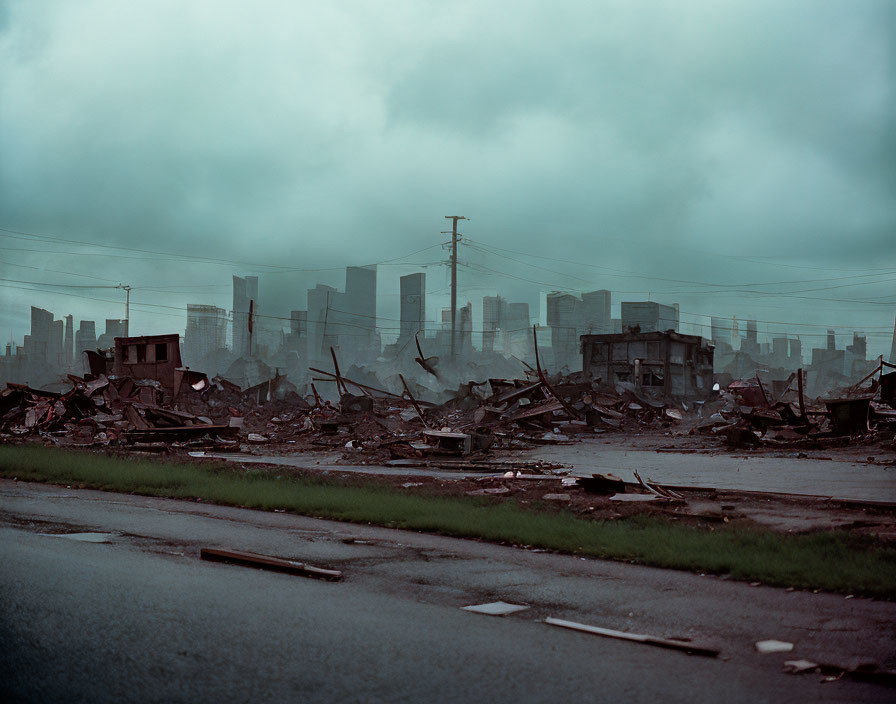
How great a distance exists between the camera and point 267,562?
7414mm

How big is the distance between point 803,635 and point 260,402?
41.5 m

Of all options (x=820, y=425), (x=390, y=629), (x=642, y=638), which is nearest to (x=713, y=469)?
(x=820, y=425)

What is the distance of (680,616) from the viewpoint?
19.0 ft

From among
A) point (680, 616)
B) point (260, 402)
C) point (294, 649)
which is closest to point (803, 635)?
point (680, 616)

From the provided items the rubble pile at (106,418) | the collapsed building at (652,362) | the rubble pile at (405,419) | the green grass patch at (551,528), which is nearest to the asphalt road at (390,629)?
the green grass patch at (551,528)

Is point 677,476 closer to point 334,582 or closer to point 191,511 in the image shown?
point 191,511

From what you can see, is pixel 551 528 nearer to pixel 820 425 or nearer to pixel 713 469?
pixel 713 469

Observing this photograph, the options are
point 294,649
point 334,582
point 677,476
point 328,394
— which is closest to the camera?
point 294,649

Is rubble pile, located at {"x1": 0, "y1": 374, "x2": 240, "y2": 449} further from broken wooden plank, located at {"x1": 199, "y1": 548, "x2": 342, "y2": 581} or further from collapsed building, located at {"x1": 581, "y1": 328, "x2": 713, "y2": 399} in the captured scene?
collapsed building, located at {"x1": 581, "y1": 328, "x2": 713, "y2": 399}

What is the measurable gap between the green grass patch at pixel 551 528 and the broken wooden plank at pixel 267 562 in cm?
295

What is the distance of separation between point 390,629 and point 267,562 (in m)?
2.60

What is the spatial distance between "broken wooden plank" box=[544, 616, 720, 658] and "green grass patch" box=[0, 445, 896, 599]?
2.55m

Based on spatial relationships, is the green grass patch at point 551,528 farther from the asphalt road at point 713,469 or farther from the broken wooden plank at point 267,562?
the asphalt road at point 713,469

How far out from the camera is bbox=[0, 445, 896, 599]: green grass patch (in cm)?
737
